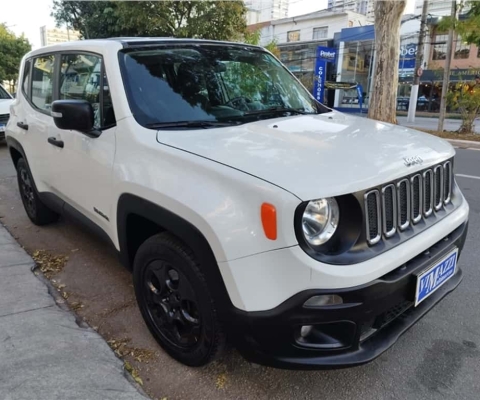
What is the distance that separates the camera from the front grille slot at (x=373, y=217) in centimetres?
186

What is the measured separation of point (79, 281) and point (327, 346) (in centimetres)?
228

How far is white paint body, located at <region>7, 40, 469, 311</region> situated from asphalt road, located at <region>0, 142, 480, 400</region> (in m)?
0.61

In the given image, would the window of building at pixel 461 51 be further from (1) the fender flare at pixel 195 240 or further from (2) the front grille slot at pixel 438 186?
(1) the fender flare at pixel 195 240

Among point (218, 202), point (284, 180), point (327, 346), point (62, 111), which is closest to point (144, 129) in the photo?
point (62, 111)

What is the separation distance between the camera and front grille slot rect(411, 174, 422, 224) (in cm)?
213

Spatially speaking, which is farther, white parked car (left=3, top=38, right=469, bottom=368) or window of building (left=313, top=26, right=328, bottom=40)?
window of building (left=313, top=26, right=328, bottom=40)

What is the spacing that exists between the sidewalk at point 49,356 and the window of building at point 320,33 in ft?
132

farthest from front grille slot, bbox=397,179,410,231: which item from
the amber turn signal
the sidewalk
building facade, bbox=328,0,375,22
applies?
building facade, bbox=328,0,375,22

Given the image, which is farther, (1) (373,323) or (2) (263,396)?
(2) (263,396)

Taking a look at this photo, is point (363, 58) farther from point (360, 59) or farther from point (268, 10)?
point (268, 10)

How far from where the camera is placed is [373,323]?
1.99m

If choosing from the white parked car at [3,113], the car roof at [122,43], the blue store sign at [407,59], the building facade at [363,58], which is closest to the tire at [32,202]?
the car roof at [122,43]

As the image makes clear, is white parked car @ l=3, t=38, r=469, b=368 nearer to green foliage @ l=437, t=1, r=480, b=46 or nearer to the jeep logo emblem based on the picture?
the jeep logo emblem

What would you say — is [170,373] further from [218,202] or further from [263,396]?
[218,202]
